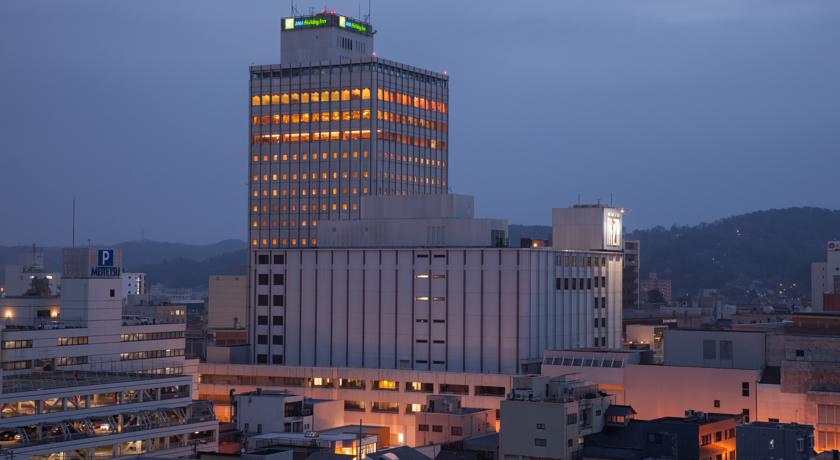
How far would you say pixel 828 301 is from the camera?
7165 inches

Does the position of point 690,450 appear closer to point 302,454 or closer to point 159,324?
point 302,454

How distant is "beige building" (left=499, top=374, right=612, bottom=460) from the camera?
4707 inches

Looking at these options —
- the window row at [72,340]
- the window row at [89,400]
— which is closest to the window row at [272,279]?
the window row at [72,340]

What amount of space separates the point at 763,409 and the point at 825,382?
26.7 feet

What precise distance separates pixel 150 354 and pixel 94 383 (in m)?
56.2

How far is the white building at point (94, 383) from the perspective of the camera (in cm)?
11494

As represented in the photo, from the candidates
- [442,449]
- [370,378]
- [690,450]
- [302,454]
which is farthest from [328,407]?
[690,450]

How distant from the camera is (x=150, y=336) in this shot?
180m

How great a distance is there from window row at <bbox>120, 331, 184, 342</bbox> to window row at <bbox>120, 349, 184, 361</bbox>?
1942 millimetres

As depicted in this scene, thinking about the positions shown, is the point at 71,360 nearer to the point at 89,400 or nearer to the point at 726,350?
the point at 89,400

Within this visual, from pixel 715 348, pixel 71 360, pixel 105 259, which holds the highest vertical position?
pixel 105 259

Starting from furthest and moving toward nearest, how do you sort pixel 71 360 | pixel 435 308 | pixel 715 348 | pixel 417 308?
1. pixel 417 308
2. pixel 435 308
3. pixel 71 360
4. pixel 715 348

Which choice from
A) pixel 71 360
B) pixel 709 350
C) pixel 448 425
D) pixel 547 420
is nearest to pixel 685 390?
pixel 709 350

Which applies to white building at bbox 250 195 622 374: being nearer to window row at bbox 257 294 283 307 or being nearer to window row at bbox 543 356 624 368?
window row at bbox 257 294 283 307
